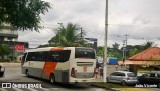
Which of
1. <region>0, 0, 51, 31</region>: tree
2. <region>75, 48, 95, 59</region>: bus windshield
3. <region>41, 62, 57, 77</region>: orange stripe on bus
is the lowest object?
<region>41, 62, 57, 77</region>: orange stripe on bus

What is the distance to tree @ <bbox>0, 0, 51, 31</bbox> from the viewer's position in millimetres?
20375

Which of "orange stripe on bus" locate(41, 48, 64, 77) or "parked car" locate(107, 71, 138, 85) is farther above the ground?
"orange stripe on bus" locate(41, 48, 64, 77)

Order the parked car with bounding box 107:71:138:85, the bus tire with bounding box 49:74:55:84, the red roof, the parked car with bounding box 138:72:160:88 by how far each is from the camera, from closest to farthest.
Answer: the bus tire with bounding box 49:74:55:84, the parked car with bounding box 107:71:138:85, the parked car with bounding box 138:72:160:88, the red roof

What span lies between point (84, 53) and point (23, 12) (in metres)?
7.18

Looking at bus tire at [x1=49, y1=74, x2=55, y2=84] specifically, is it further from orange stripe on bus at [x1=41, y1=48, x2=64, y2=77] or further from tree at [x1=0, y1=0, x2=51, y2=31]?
tree at [x1=0, y1=0, x2=51, y2=31]

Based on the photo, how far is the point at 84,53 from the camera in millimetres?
26266

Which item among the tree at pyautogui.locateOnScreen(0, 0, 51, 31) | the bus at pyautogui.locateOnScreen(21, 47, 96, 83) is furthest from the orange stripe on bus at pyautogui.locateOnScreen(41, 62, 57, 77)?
the tree at pyautogui.locateOnScreen(0, 0, 51, 31)

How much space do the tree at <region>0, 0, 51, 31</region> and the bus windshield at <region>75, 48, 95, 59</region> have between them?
5080 millimetres

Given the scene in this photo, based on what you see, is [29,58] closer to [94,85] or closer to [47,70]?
[47,70]

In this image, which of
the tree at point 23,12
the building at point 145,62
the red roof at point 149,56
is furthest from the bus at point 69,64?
the red roof at point 149,56

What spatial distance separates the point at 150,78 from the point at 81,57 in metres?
10.5

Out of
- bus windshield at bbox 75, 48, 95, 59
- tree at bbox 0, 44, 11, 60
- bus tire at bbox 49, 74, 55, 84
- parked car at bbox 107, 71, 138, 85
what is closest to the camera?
bus windshield at bbox 75, 48, 95, 59

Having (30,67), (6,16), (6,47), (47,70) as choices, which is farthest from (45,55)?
(6,47)

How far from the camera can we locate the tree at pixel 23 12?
20375 millimetres
